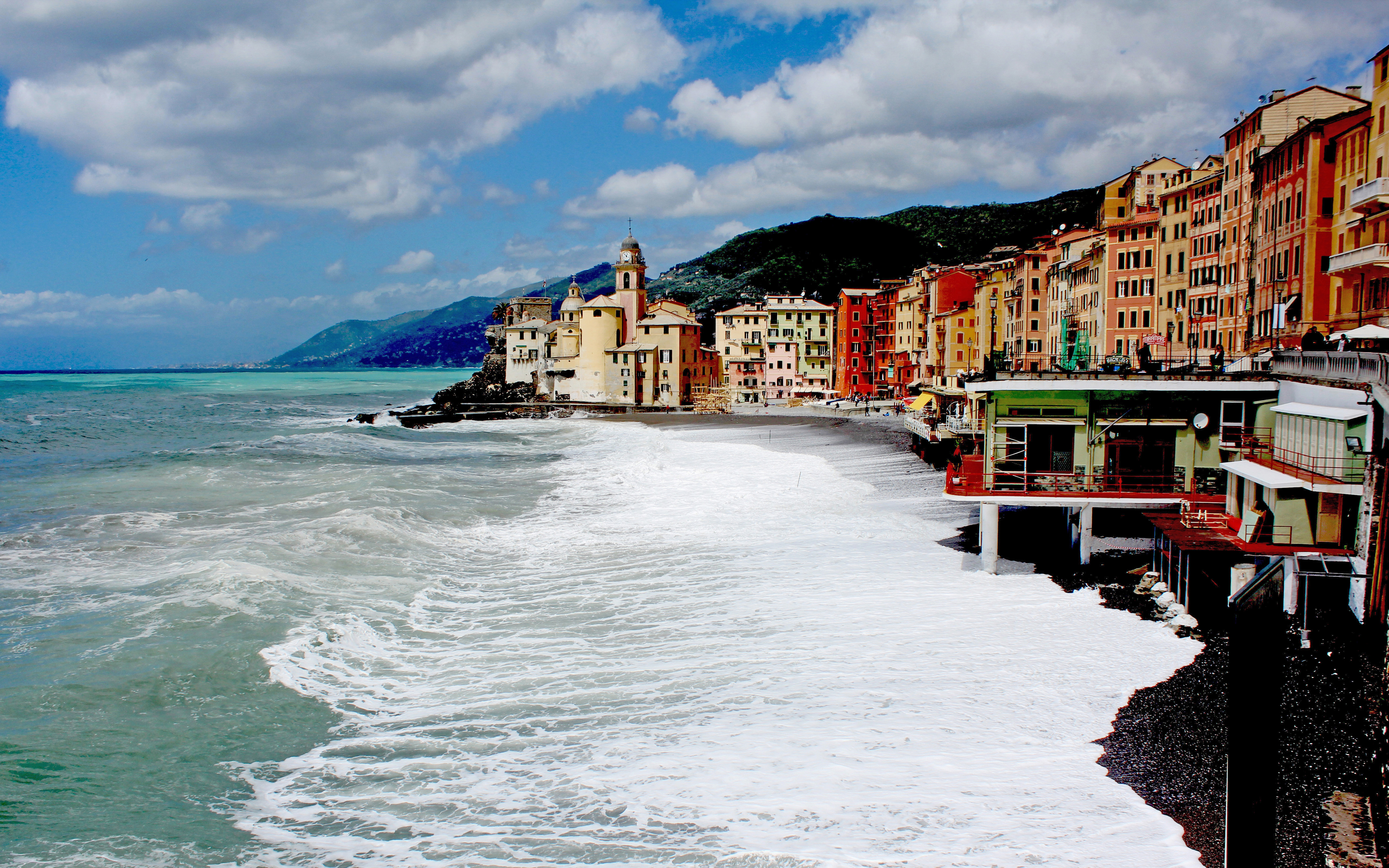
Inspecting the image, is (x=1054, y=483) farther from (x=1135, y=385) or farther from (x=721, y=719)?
(x=721, y=719)

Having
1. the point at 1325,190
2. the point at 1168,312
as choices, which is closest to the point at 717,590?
the point at 1325,190

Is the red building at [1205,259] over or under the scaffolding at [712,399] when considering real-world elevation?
over

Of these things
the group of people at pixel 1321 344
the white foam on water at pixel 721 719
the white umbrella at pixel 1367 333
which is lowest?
the white foam on water at pixel 721 719

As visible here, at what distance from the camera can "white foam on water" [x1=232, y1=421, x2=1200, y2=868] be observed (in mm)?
10648

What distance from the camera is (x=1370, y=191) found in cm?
2622

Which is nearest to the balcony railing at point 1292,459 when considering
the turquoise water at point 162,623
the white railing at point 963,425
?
the white railing at point 963,425

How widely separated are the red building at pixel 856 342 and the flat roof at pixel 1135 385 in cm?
7411

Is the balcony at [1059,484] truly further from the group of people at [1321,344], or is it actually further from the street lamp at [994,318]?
the street lamp at [994,318]

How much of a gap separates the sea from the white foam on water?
5 cm

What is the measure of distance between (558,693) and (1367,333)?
22.3m

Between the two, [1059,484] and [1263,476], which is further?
[1059,484]

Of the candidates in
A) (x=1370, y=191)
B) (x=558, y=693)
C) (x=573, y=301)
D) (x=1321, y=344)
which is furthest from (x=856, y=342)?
(x=558, y=693)

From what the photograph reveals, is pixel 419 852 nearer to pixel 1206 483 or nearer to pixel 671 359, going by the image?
pixel 1206 483

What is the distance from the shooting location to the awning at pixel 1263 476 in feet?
61.3
